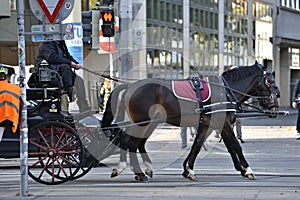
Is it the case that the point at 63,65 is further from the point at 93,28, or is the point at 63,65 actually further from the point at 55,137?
the point at 93,28

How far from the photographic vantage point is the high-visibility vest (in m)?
9.74

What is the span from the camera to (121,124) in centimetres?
1208

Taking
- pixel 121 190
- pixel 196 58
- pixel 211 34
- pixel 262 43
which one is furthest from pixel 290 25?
pixel 121 190

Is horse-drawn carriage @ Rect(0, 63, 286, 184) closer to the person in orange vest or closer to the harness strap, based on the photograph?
the harness strap

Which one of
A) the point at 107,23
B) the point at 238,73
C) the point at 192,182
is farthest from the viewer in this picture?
the point at 107,23

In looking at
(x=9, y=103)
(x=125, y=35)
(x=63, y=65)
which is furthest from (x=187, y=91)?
(x=125, y=35)

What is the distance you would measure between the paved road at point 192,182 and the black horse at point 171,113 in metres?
0.41

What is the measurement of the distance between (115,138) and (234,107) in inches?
79.8

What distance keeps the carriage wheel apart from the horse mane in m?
2.86

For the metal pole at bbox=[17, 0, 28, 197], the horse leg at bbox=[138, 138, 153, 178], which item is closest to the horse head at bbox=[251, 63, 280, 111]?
the horse leg at bbox=[138, 138, 153, 178]

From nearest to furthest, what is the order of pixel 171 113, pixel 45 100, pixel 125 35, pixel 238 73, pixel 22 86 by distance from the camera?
pixel 22 86 → pixel 45 100 → pixel 171 113 → pixel 238 73 → pixel 125 35

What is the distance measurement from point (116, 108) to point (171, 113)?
37.9 inches

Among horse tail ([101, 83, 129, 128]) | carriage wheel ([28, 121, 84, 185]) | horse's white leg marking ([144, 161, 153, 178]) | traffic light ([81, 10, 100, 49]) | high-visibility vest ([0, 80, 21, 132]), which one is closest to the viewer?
high-visibility vest ([0, 80, 21, 132])

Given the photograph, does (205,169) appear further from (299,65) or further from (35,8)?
(299,65)
